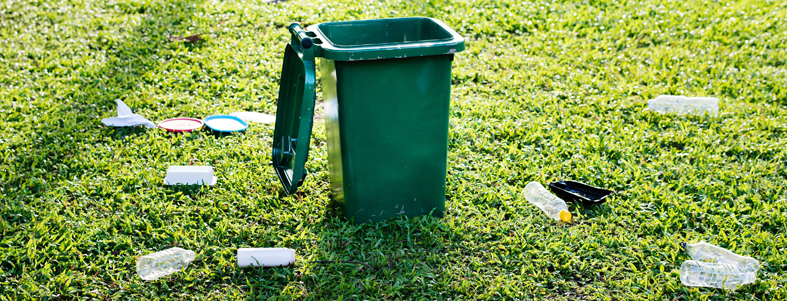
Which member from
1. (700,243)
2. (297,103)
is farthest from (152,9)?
(700,243)

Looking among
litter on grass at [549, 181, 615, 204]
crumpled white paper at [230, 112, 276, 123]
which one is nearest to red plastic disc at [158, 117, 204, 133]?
crumpled white paper at [230, 112, 276, 123]

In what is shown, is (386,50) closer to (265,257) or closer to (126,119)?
(265,257)

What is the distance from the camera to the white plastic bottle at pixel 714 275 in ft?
9.01

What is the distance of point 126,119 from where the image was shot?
4121 mm

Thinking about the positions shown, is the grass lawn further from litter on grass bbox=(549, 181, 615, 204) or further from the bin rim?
the bin rim

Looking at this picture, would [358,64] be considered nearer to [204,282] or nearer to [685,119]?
[204,282]

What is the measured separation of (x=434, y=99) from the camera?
282 cm

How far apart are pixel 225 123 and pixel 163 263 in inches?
61.2

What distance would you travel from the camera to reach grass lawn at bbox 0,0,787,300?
280 cm

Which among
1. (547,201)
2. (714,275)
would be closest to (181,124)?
(547,201)

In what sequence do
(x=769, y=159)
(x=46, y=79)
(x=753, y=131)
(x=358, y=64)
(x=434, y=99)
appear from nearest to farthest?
(x=358, y=64), (x=434, y=99), (x=769, y=159), (x=753, y=131), (x=46, y=79)

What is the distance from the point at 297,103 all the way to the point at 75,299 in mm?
1355

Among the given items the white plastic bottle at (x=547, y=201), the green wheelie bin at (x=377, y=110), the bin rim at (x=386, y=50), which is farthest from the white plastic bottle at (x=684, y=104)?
the bin rim at (x=386, y=50)

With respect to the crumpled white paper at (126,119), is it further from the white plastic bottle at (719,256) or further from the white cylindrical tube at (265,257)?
the white plastic bottle at (719,256)
